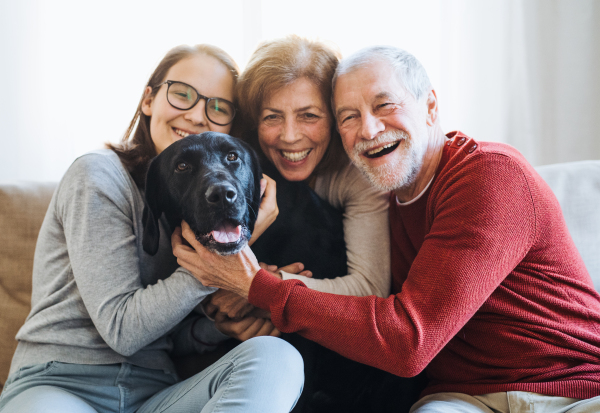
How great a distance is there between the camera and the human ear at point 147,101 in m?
1.39

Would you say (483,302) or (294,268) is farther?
(294,268)

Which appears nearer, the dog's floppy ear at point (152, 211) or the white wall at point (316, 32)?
the dog's floppy ear at point (152, 211)

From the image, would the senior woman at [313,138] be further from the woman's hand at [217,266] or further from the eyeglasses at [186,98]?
the woman's hand at [217,266]

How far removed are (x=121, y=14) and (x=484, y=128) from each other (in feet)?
6.72

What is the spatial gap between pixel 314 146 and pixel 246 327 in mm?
638

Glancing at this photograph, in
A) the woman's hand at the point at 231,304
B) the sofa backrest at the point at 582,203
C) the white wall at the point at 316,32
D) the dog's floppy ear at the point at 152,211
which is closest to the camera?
the dog's floppy ear at the point at 152,211

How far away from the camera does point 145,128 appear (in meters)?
1.42

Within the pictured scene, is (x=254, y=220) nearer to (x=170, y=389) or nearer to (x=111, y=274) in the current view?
(x=111, y=274)

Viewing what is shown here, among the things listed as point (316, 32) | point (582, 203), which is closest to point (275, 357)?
point (582, 203)

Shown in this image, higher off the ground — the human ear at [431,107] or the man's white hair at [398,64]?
the man's white hair at [398,64]

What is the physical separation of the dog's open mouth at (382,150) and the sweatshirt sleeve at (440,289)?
0.85 feet

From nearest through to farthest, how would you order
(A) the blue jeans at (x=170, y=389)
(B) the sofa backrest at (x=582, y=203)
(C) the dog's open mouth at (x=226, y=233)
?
(A) the blue jeans at (x=170, y=389) → (C) the dog's open mouth at (x=226, y=233) → (B) the sofa backrest at (x=582, y=203)

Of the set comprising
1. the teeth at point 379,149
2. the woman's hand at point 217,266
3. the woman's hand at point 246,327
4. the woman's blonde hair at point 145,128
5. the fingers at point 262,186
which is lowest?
the woman's hand at point 246,327

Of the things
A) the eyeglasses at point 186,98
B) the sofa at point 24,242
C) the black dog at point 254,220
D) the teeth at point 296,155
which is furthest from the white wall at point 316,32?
the black dog at point 254,220
